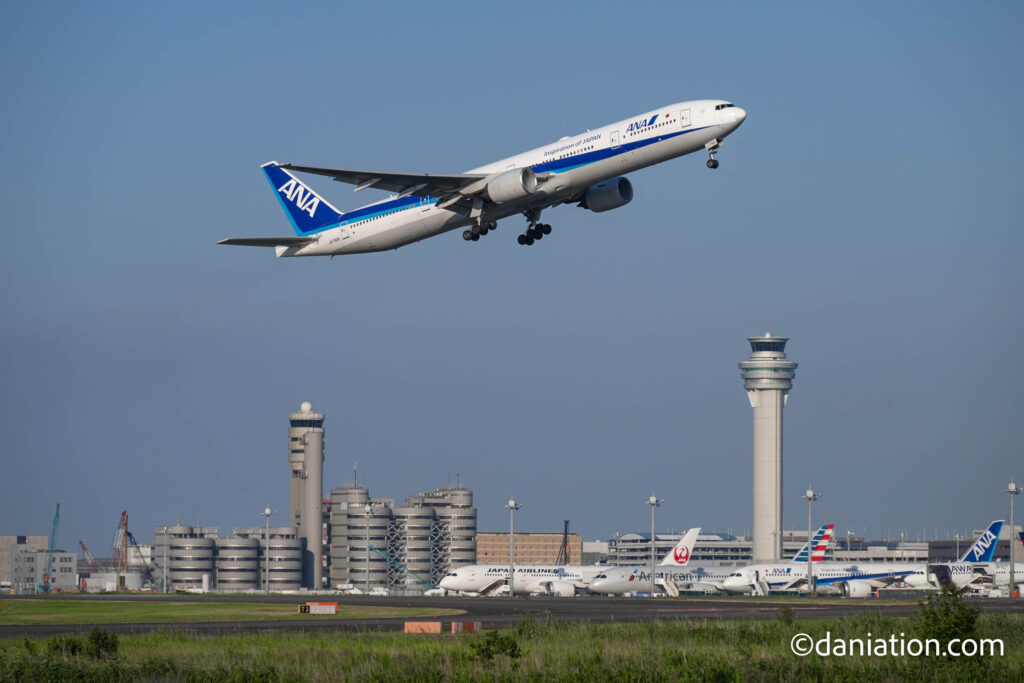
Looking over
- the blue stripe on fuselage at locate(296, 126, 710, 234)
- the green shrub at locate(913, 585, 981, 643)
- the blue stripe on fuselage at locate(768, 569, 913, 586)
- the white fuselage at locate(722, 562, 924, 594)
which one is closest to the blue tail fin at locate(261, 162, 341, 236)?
the blue stripe on fuselage at locate(296, 126, 710, 234)

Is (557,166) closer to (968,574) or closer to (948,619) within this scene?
(948,619)

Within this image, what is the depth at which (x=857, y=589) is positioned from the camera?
11300 cm

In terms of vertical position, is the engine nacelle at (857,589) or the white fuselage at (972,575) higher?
the white fuselage at (972,575)

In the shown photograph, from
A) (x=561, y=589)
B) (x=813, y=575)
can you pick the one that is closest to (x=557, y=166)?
(x=561, y=589)

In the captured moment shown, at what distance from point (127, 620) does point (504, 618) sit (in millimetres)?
17671

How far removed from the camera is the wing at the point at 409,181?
194ft

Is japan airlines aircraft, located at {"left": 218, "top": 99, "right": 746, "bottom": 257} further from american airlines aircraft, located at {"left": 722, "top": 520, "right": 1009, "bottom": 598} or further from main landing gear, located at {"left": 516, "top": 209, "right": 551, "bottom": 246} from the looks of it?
american airlines aircraft, located at {"left": 722, "top": 520, "right": 1009, "bottom": 598}

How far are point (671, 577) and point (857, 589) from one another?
16.2m

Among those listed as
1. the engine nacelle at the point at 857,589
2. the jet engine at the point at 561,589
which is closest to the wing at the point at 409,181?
the jet engine at the point at 561,589

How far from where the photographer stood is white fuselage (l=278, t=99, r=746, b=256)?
181ft

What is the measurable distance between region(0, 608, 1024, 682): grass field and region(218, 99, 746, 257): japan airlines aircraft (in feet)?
67.7

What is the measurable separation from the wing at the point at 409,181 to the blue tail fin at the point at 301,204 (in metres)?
6.85

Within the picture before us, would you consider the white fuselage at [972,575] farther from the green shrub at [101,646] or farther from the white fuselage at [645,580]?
the green shrub at [101,646]

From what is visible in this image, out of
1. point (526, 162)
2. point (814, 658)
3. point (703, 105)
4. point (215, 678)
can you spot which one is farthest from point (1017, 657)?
point (526, 162)
